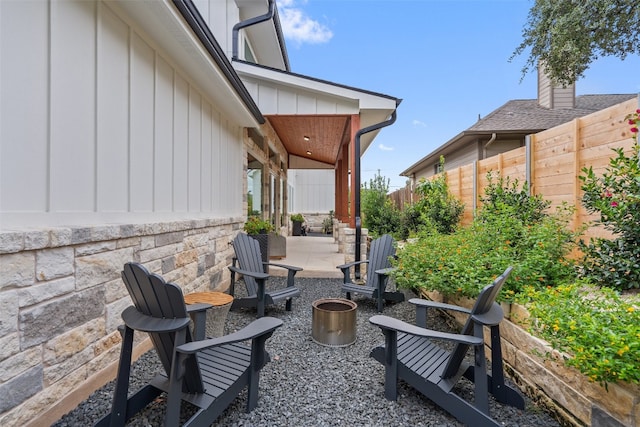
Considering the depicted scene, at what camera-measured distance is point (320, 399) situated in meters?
2.13

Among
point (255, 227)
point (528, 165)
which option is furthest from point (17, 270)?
point (528, 165)

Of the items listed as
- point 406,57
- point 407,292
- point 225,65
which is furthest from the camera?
point 406,57

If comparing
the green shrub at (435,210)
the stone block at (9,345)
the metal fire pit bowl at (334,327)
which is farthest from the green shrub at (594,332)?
the green shrub at (435,210)

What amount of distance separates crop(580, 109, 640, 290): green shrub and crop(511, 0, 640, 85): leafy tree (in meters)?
5.62

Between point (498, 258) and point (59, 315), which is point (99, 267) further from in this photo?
point (498, 258)

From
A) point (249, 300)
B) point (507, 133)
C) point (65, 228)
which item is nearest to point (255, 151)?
point (249, 300)

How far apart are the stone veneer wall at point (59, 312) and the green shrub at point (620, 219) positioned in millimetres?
3653

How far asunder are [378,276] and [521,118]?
9.25 m

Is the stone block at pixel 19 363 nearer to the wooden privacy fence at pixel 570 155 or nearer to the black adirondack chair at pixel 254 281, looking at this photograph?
the black adirondack chair at pixel 254 281

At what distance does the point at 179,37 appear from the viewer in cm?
277

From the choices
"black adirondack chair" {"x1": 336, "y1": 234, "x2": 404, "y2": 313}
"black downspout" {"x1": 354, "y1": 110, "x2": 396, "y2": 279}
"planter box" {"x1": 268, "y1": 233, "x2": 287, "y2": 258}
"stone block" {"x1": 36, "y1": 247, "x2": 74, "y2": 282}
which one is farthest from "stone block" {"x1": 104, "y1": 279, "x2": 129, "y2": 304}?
"planter box" {"x1": 268, "y1": 233, "x2": 287, "y2": 258}

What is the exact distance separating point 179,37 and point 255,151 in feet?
13.2

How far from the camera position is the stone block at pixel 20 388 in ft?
4.98

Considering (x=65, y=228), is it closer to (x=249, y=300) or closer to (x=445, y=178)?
(x=249, y=300)
